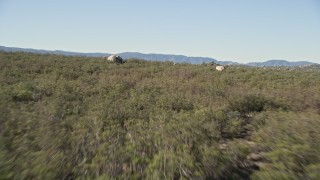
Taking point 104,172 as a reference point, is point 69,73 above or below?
below

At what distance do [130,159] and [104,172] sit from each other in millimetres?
580

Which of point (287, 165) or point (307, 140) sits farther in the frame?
point (307, 140)

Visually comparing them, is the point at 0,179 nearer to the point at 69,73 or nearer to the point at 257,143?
the point at 257,143

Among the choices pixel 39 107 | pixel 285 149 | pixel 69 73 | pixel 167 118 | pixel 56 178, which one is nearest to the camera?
pixel 56 178

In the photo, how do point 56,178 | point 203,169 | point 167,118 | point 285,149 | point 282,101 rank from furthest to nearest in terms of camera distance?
point 282,101
point 167,118
point 285,149
point 203,169
point 56,178

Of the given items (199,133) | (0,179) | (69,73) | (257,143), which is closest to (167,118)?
(199,133)

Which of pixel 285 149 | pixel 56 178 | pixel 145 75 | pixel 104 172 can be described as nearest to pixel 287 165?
pixel 285 149

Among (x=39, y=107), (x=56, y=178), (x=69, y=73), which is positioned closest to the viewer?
(x=56, y=178)

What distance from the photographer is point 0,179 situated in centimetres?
462

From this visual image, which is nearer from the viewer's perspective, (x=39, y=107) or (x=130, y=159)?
(x=130, y=159)

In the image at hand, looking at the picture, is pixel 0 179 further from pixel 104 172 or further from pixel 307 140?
pixel 307 140

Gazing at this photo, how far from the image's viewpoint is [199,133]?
7.42 metres

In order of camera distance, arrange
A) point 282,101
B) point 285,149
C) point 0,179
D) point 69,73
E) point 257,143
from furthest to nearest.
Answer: point 69,73
point 282,101
point 257,143
point 285,149
point 0,179

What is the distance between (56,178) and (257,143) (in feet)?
13.6
